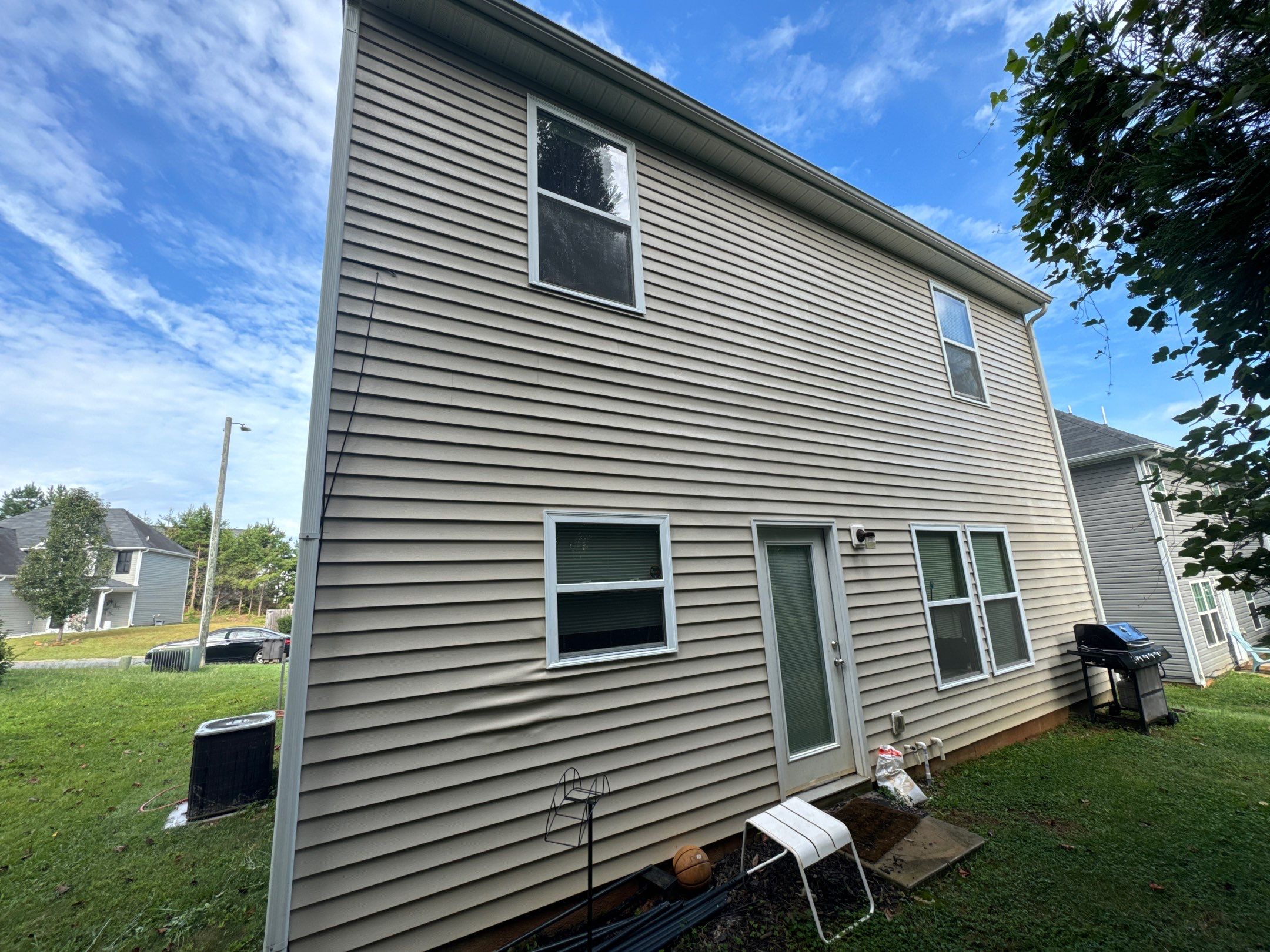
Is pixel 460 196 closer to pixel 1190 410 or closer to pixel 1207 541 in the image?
pixel 1190 410

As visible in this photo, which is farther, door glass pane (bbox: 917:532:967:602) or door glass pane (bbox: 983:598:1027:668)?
door glass pane (bbox: 983:598:1027:668)

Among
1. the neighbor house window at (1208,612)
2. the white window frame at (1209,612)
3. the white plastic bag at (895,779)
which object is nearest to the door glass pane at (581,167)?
the white plastic bag at (895,779)

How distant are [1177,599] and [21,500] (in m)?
53.2

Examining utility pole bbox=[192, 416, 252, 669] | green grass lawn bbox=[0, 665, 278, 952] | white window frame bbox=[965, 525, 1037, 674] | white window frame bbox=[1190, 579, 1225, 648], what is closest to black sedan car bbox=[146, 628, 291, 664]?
utility pole bbox=[192, 416, 252, 669]

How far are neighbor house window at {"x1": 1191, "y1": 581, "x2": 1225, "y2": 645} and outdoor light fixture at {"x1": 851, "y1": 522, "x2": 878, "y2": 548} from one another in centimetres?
979

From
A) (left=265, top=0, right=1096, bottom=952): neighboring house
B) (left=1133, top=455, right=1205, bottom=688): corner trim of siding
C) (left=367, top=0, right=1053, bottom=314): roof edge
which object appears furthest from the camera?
(left=1133, top=455, right=1205, bottom=688): corner trim of siding

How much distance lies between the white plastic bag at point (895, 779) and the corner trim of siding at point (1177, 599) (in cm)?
842

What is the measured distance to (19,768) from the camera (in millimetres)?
5004

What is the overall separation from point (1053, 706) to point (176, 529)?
4586 centimetres

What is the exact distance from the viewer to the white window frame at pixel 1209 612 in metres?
9.38

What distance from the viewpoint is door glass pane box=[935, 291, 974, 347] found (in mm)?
6207

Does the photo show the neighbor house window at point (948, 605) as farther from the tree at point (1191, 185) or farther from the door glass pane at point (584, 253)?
the door glass pane at point (584, 253)

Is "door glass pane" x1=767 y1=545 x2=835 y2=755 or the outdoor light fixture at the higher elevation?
the outdoor light fixture

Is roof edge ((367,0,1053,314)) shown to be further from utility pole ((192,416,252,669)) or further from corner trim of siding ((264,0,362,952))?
utility pole ((192,416,252,669))
